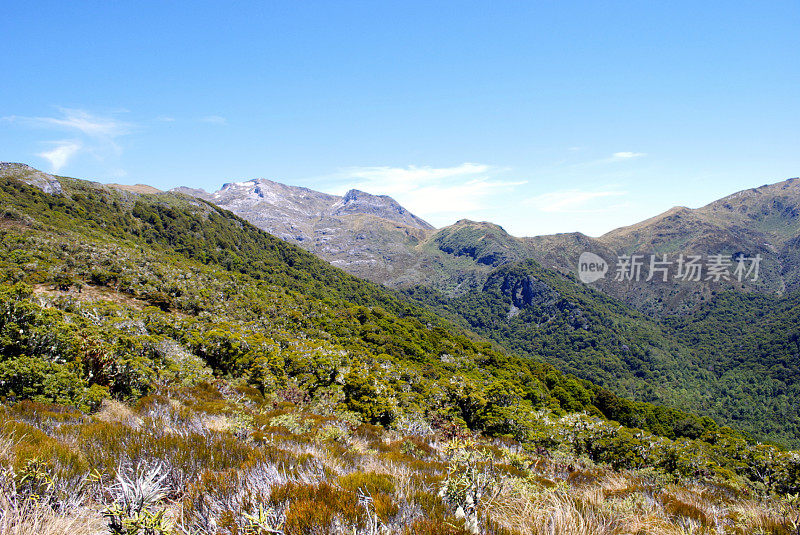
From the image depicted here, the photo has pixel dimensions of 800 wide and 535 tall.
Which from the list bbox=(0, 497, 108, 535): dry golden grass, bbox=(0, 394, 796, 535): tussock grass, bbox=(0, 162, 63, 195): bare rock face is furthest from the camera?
bbox=(0, 162, 63, 195): bare rock face

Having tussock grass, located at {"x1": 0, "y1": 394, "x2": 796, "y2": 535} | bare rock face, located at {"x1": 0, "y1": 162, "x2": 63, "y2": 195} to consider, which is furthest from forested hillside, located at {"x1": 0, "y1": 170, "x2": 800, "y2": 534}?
bare rock face, located at {"x1": 0, "y1": 162, "x2": 63, "y2": 195}

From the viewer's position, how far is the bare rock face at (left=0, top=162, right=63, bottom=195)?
73938 millimetres

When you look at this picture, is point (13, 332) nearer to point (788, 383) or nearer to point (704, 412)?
point (704, 412)

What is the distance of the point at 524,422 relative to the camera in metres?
20.6

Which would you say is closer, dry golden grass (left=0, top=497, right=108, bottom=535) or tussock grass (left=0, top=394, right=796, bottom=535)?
dry golden grass (left=0, top=497, right=108, bottom=535)

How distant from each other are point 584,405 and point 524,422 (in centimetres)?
4130

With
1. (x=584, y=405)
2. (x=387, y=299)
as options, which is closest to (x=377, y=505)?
(x=584, y=405)

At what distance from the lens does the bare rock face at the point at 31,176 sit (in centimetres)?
7394

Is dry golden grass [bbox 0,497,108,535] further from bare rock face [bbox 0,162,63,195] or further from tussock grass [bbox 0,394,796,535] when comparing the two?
bare rock face [bbox 0,162,63,195]

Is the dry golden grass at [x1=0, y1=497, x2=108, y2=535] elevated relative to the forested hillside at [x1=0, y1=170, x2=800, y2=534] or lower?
elevated

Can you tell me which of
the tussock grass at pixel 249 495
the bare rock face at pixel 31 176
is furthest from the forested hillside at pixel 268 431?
the bare rock face at pixel 31 176

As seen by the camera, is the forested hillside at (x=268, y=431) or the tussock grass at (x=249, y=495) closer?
the tussock grass at (x=249, y=495)

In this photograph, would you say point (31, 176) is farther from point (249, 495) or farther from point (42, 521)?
point (249, 495)

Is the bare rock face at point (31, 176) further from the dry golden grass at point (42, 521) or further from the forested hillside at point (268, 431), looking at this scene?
the dry golden grass at point (42, 521)
